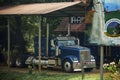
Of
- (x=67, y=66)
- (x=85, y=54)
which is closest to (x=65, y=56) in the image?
(x=67, y=66)

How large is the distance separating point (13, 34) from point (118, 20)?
68.7ft

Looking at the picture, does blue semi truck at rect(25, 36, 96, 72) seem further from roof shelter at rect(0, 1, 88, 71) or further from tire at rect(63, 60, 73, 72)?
roof shelter at rect(0, 1, 88, 71)

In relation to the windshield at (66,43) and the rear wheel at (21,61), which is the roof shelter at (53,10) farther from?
the rear wheel at (21,61)

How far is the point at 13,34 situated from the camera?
30.5 meters

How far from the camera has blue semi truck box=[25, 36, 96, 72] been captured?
22656 millimetres

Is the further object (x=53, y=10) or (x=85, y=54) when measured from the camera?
(x=85, y=54)

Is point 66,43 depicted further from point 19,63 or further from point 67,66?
point 19,63

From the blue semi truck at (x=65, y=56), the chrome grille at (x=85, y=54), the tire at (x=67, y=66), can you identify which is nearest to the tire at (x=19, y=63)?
the blue semi truck at (x=65, y=56)

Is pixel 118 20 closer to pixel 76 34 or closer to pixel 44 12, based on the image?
pixel 44 12

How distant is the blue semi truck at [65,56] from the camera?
74.3ft

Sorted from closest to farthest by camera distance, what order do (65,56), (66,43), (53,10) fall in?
(53,10), (65,56), (66,43)

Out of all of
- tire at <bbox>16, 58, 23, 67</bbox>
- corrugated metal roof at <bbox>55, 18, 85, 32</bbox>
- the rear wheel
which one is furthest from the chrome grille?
corrugated metal roof at <bbox>55, 18, 85, 32</bbox>

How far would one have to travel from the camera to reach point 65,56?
2323 centimetres

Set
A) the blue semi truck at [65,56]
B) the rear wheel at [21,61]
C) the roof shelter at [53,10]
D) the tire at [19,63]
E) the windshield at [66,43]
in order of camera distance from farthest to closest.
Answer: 1. the tire at [19,63]
2. the rear wheel at [21,61]
3. the windshield at [66,43]
4. the blue semi truck at [65,56]
5. the roof shelter at [53,10]
